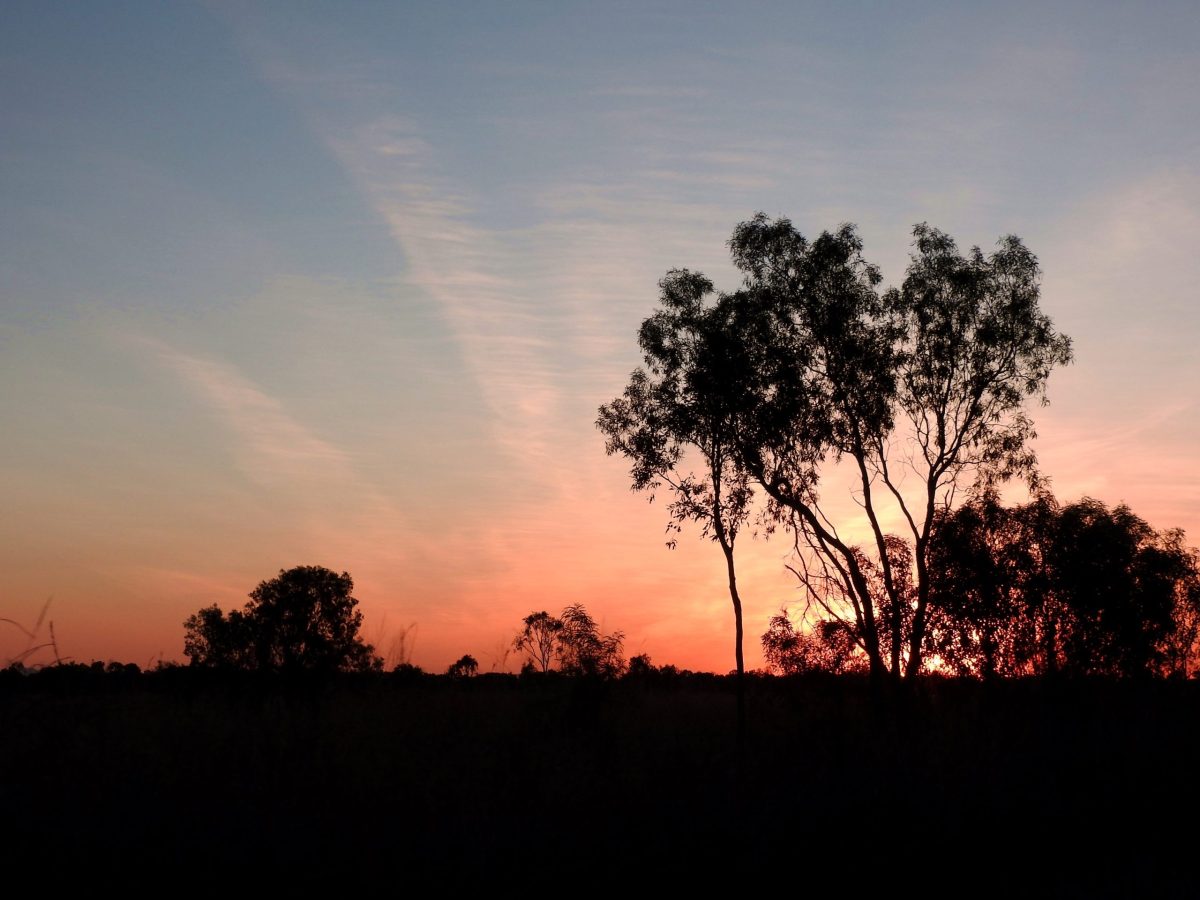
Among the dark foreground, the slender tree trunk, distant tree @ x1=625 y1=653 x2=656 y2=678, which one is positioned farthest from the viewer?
distant tree @ x1=625 y1=653 x2=656 y2=678

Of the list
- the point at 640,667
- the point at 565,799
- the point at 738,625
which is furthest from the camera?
the point at 640,667

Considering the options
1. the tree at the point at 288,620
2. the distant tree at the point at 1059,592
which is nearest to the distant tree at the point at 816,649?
the distant tree at the point at 1059,592

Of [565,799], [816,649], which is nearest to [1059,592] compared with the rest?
[816,649]

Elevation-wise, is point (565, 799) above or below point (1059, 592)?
below

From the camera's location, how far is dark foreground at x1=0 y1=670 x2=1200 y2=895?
453 inches

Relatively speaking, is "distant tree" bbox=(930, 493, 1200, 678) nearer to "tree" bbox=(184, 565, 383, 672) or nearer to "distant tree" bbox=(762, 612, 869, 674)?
"distant tree" bbox=(762, 612, 869, 674)

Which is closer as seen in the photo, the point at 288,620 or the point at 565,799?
the point at 565,799

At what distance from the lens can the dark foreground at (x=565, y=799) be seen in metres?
11.5

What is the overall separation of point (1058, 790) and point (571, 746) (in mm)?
13195

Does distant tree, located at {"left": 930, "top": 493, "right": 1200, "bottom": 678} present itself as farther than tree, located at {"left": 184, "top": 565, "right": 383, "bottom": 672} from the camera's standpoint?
No

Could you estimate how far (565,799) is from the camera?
1549 centimetres

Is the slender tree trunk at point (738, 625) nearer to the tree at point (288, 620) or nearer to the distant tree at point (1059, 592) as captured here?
the distant tree at point (1059, 592)

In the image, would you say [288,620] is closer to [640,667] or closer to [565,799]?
[640,667]

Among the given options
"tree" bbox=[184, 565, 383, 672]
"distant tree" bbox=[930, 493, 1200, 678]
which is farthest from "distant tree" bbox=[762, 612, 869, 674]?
"tree" bbox=[184, 565, 383, 672]
